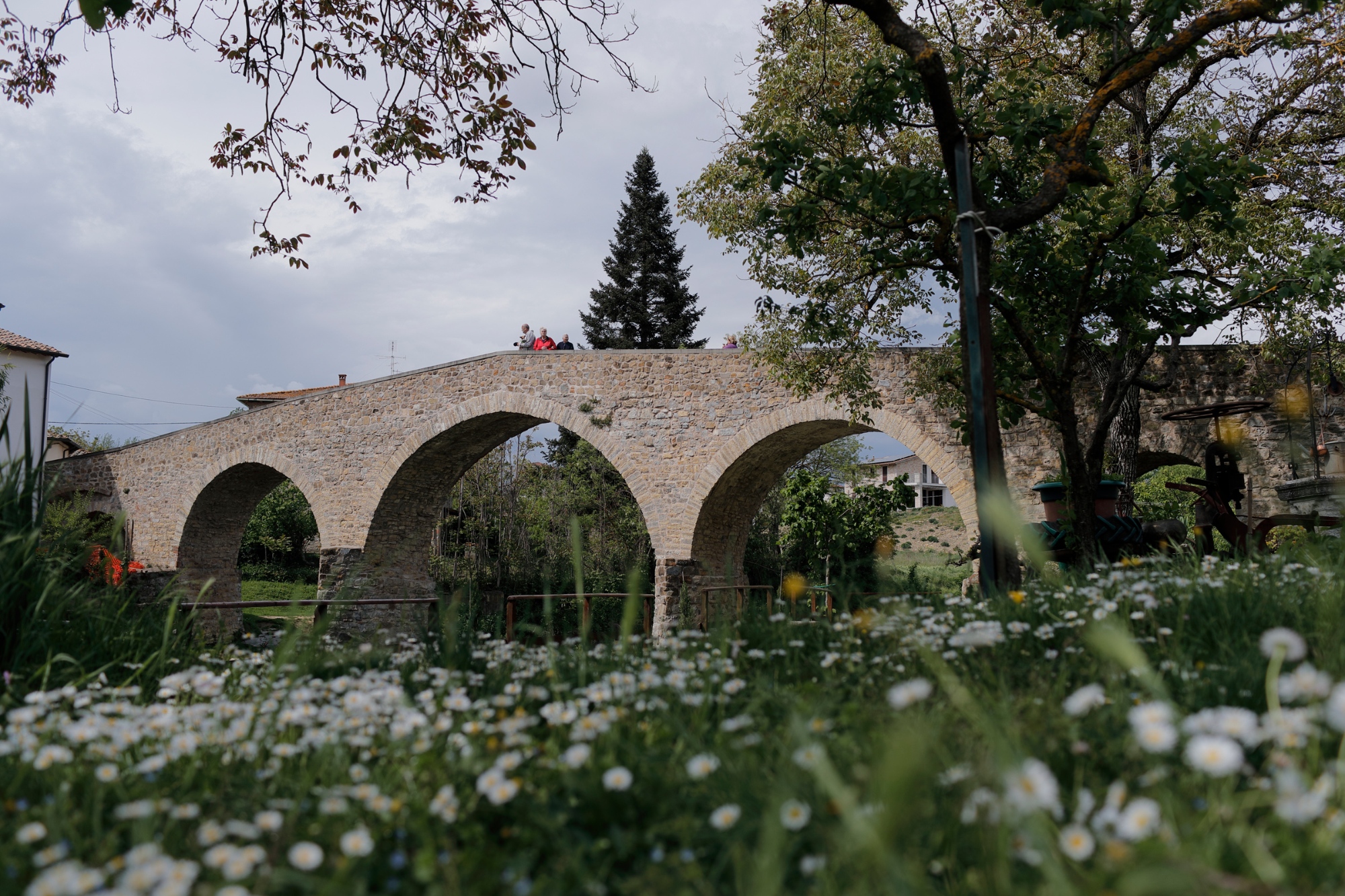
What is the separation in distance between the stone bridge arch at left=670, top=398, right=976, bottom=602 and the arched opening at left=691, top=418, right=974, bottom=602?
0.02m

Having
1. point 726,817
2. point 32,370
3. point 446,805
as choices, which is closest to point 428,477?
point 32,370

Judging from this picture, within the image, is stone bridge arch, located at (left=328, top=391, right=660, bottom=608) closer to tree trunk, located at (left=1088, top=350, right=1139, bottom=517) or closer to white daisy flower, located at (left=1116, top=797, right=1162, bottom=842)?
tree trunk, located at (left=1088, top=350, right=1139, bottom=517)

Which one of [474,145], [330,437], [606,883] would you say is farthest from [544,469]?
[606,883]

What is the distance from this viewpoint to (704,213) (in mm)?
10336

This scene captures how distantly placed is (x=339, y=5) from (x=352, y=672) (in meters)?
4.90

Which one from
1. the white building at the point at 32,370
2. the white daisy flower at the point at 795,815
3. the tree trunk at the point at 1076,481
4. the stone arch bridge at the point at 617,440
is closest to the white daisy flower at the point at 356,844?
the white daisy flower at the point at 795,815

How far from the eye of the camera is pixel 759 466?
527 inches

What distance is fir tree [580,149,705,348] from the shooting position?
28000mm

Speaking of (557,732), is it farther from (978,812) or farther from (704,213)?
(704,213)

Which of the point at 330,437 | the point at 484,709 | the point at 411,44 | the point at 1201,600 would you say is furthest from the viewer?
the point at 330,437

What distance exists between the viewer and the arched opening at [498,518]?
1590 cm

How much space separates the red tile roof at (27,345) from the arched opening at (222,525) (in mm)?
7794

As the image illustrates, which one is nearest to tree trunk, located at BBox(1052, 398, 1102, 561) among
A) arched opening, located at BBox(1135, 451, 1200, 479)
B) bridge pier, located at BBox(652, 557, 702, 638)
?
arched opening, located at BBox(1135, 451, 1200, 479)

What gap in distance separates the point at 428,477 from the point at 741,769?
1531cm
